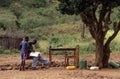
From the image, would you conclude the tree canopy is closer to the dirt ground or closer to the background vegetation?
the dirt ground

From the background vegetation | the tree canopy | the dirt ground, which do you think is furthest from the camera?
the background vegetation

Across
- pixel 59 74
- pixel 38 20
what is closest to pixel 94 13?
pixel 59 74

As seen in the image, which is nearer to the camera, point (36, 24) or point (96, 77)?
point (96, 77)

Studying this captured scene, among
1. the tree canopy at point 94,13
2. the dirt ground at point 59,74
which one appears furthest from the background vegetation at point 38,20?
the dirt ground at point 59,74

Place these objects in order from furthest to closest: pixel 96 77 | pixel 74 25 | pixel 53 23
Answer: pixel 53 23, pixel 74 25, pixel 96 77

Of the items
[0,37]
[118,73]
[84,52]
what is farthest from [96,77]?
[0,37]

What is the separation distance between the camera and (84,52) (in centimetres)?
2570

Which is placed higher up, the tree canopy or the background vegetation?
the tree canopy

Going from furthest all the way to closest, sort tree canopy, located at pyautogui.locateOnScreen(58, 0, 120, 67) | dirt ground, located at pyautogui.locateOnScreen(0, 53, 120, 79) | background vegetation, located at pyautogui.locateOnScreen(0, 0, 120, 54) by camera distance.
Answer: background vegetation, located at pyautogui.locateOnScreen(0, 0, 120, 54) → tree canopy, located at pyautogui.locateOnScreen(58, 0, 120, 67) → dirt ground, located at pyautogui.locateOnScreen(0, 53, 120, 79)

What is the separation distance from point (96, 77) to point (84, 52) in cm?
1151

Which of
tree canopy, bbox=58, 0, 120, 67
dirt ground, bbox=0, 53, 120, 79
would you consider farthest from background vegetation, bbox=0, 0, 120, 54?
dirt ground, bbox=0, 53, 120, 79

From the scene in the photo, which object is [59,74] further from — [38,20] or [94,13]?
[38,20]

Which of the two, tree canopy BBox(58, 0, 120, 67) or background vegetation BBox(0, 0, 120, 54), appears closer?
tree canopy BBox(58, 0, 120, 67)

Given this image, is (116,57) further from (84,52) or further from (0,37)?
(0,37)
